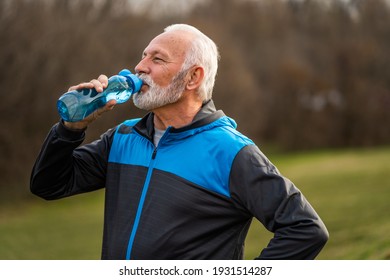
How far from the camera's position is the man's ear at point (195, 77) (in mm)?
3016

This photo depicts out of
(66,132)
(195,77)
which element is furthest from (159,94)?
(66,132)

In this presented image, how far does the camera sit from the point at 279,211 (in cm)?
258

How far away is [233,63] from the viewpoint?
38.9m

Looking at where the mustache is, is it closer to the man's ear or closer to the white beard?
the white beard

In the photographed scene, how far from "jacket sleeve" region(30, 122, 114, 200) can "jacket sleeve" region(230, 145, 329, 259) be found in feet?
3.01

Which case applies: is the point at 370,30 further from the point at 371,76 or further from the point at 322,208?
the point at 322,208

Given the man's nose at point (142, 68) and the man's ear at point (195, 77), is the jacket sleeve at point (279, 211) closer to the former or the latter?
the man's ear at point (195, 77)

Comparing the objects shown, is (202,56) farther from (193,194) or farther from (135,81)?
(193,194)

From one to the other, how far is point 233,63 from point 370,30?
12320mm

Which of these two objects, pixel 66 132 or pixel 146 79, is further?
pixel 146 79

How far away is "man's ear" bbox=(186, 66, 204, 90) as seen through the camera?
3016mm

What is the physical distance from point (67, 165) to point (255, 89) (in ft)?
137

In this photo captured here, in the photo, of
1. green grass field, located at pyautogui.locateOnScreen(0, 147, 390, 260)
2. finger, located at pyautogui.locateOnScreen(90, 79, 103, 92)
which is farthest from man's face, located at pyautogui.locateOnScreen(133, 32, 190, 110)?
green grass field, located at pyautogui.locateOnScreen(0, 147, 390, 260)

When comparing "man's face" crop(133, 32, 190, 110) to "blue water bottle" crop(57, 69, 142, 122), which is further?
"man's face" crop(133, 32, 190, 110)
